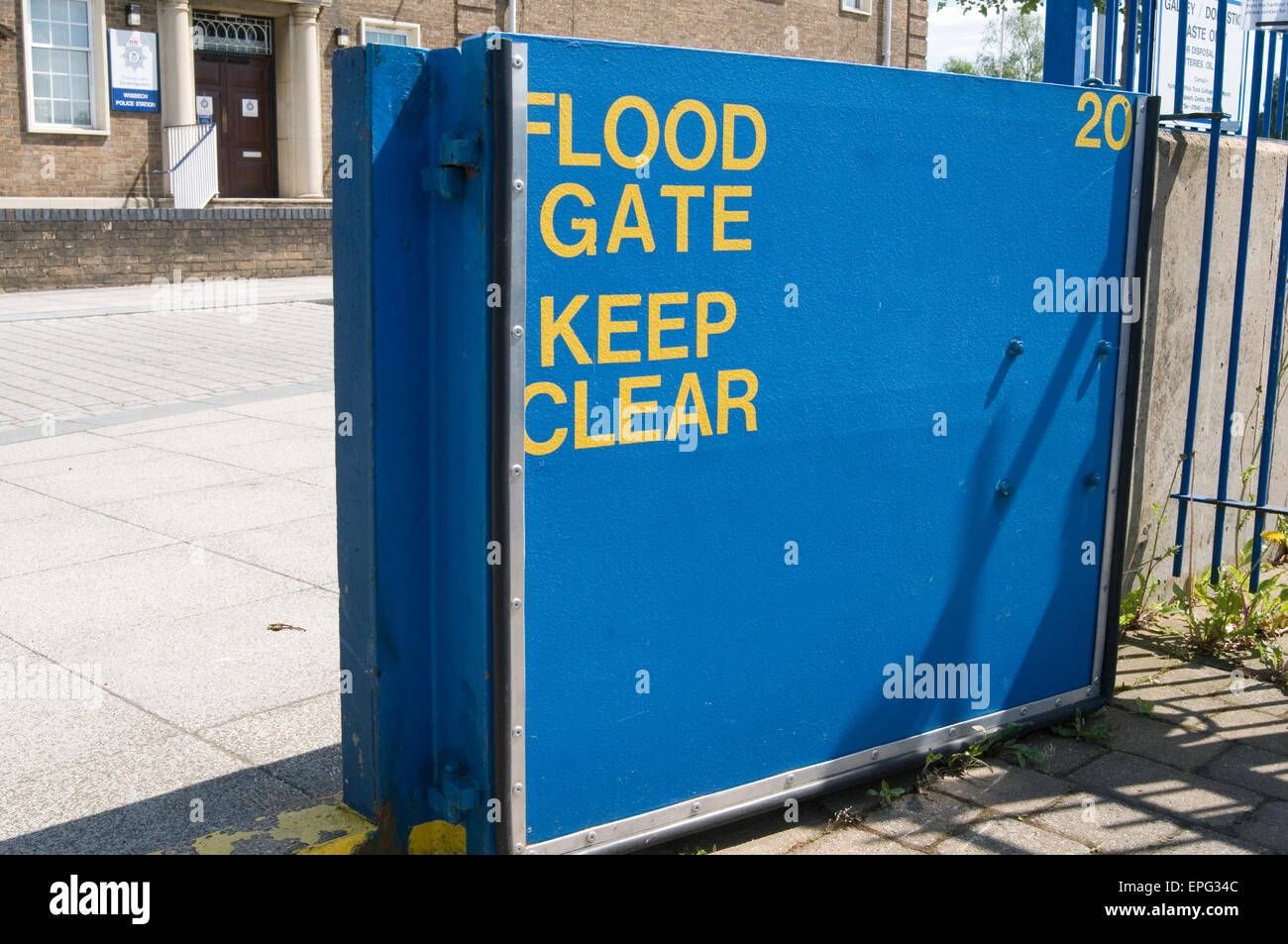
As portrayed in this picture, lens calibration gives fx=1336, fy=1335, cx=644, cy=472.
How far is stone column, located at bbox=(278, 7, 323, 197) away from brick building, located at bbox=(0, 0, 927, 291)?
1.1 inches

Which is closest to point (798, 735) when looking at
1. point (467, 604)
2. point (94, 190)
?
point (467, 604)

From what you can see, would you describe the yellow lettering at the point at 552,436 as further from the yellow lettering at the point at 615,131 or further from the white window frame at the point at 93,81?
the white window frame at the point at 93,81

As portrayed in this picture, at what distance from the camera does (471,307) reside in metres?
2.98

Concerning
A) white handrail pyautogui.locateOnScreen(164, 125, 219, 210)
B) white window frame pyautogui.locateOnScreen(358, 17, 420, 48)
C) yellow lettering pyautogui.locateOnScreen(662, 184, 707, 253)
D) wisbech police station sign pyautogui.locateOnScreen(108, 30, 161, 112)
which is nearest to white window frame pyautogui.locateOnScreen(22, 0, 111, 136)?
wisbech police station sign pyautogui.locateOnScreen(108, 30, 161, 112)

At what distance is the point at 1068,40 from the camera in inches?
181

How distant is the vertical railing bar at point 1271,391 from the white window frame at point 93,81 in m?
21.6

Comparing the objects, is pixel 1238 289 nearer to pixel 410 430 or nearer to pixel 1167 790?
pixel 1167 790

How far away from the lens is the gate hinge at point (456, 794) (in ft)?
10.3

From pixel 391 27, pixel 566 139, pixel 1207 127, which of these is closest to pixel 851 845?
pixel 566 139

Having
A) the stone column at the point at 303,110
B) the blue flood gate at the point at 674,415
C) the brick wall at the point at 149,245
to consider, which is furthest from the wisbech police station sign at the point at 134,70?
the blue flood gate at the point at 674,415

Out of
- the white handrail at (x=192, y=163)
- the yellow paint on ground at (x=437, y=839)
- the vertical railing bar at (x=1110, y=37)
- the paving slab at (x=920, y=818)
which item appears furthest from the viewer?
the white handrail at (x=192, y=163)

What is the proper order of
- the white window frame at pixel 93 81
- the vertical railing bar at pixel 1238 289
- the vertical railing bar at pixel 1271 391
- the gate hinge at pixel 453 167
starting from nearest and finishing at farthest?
the gate hinge at pixel 453 167 → the vertical railing bar at pixel 1238 289 → the vertical railing bar at pixel 1271 391 → the white window frame at pixel 93 81

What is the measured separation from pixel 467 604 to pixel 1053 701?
2.15 metres
